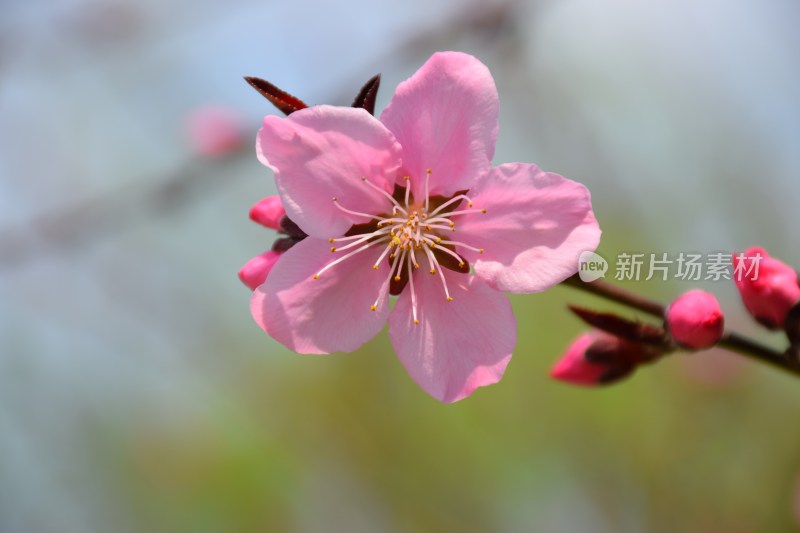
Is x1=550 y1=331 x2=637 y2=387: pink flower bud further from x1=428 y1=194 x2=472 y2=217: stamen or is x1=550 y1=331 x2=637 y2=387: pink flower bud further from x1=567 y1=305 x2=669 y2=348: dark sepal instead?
x1=428 y1=194 x2=472 y2=217: stamen

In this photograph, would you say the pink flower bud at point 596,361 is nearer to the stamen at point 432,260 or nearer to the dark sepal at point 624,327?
the dark sepal at point 624,327

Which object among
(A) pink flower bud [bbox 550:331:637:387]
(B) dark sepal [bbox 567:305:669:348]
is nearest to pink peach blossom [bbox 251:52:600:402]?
(B) dark sepal [bbox 567:305:669:348]

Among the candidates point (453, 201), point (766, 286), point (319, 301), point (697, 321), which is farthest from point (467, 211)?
point (766, 286)

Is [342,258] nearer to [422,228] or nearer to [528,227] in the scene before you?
[422,228]

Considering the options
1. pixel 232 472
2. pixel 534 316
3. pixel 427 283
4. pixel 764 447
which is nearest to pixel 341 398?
pixel 232 472

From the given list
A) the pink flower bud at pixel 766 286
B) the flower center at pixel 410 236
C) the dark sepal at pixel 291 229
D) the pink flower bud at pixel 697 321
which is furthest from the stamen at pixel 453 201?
the pink flower bud at pixel 766 286

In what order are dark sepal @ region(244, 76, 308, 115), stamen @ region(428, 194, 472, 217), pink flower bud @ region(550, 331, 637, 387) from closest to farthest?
dark sepal @ region(244, 76, 308, 115) → stamen @ region(428, 194, 472, 217) → pink flower bud @ region(550, 331, 637, 387)

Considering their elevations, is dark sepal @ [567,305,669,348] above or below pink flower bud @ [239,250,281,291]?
below
